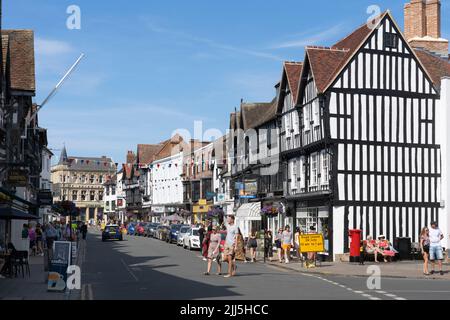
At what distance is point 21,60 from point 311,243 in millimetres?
16362

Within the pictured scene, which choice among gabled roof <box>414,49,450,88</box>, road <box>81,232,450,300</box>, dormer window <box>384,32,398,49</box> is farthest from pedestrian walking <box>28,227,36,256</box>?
gabled roof <box>414,49,450,88</box>

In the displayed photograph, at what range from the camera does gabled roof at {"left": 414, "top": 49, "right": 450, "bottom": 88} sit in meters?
39.2

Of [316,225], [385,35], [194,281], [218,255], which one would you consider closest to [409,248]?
[316,225]

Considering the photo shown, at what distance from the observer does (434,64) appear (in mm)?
40625

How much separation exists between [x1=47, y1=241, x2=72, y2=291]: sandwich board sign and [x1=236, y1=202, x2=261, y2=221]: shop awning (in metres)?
30.0

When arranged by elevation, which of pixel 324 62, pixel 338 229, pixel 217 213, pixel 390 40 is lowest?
pixel 338 229

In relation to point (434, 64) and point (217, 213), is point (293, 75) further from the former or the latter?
point (217, 213)

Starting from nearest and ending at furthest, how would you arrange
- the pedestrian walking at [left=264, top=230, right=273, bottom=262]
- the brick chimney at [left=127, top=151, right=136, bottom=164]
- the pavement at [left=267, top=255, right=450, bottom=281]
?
the pavement at [left=267, top=255, right=450, bottom=281] < the pedestrian walking at [left=264, top=230, right=273, bottom=262] < the brick chimney at [left=127, top=151, right=136, bottom=164]

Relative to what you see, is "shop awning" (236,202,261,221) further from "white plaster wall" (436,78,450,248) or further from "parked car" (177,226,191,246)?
"white plaster wall" (436,78,450,248)

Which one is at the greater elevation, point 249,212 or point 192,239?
point 249,212

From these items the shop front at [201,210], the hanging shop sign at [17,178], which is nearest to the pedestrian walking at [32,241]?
the hanging shop sign at [17,178]

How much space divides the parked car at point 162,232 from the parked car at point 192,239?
10.2m

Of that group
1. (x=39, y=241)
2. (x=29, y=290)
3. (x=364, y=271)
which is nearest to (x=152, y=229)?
(x=39, y=241)

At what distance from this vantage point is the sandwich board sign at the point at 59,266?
1758 centimetres
